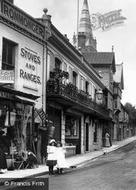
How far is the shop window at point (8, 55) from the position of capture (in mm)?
20750

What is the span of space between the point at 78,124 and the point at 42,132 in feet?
37.1

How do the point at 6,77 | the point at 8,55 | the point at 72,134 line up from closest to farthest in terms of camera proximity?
the point at 6,77 < the point at 8,55 < the point at 72,134

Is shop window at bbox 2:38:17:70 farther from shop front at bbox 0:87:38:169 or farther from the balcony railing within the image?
the balcony railing

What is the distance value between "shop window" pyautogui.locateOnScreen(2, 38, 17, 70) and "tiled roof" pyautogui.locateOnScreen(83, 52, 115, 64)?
4171 cm

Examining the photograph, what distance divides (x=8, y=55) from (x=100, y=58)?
43978 mm

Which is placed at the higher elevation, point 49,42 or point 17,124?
point 49,42

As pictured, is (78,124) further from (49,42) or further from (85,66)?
(49,42)

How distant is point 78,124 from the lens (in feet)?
116

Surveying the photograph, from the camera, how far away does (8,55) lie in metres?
21.2

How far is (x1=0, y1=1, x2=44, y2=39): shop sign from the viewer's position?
20314 millimetres

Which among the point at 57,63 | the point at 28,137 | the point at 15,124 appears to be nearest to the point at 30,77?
the point at 28,137

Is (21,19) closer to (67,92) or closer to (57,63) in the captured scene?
(57,63)

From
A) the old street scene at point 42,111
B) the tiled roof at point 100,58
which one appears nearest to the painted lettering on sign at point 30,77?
the old street scene at point 42,111

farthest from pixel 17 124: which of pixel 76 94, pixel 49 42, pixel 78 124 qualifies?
pixel 78 124
